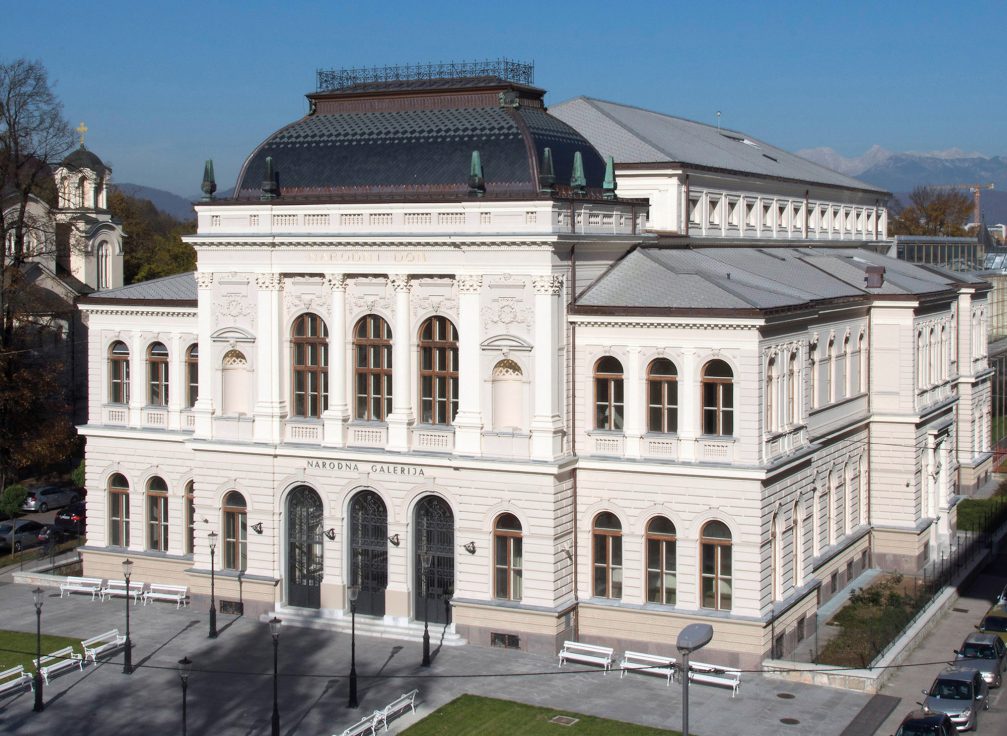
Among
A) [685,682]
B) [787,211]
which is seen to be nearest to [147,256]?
[787,211]

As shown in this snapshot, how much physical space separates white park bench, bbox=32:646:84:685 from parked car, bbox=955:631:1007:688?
86.1 ft

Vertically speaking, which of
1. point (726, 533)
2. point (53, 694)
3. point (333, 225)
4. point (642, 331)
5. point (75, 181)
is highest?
point (75, 181)

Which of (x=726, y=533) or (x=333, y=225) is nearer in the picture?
(x=726, y=533)

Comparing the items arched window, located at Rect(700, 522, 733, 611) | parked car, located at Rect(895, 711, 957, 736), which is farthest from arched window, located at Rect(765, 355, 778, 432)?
parked car, located at Rect(895, 711, 957, 736)

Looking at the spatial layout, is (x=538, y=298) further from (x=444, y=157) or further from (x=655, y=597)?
(x=655, y=597)

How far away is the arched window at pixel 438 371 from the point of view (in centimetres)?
4622

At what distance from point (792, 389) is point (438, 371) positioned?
11408 mm

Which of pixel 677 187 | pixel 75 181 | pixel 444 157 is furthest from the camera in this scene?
pixel 75 181

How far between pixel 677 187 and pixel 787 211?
14702 millimetres

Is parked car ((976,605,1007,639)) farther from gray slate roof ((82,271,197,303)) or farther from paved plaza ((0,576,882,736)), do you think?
gray slate roof ((82,271,197,303))

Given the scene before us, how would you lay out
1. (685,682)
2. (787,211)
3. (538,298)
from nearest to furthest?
(685,682) < (538,298) < (787,211)

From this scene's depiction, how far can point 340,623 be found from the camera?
1871 inches

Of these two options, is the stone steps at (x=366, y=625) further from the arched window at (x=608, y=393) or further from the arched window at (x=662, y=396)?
the arched window at (x=662, y=396)

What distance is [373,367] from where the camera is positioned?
47.6 m
